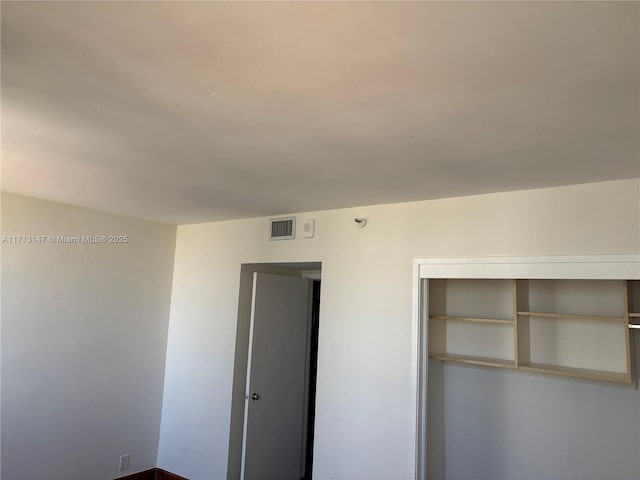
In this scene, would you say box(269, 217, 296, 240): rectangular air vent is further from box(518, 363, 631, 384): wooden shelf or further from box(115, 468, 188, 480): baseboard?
box(115, 468, 188, 480): baseboard

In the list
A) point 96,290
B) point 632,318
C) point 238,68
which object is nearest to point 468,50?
point 238,68

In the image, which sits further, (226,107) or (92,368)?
(92,368)

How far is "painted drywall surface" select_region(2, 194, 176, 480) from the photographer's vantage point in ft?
10.5

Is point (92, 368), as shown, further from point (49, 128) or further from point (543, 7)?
point (543, 7)

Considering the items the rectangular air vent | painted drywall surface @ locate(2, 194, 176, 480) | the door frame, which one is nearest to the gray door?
the rectangular air vent

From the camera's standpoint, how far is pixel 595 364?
2635 millimetres

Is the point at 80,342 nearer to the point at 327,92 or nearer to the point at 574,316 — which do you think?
the point at 327,92

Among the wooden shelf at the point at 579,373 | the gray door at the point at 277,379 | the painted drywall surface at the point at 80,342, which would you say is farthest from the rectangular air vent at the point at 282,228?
the wooden shelf at the point at 579,373

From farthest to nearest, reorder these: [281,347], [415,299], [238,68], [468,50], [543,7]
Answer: [281,347] < [415,299] < [238,68] < [468,50] < [543,7]

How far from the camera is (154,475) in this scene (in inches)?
159

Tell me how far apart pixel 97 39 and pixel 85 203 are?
259 centimetres

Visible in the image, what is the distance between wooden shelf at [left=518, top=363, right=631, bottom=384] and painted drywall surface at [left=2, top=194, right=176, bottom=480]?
3.24m

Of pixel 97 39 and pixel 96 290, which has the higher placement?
pixel 97 39

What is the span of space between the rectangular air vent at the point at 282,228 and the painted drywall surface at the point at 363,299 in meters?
0.07
